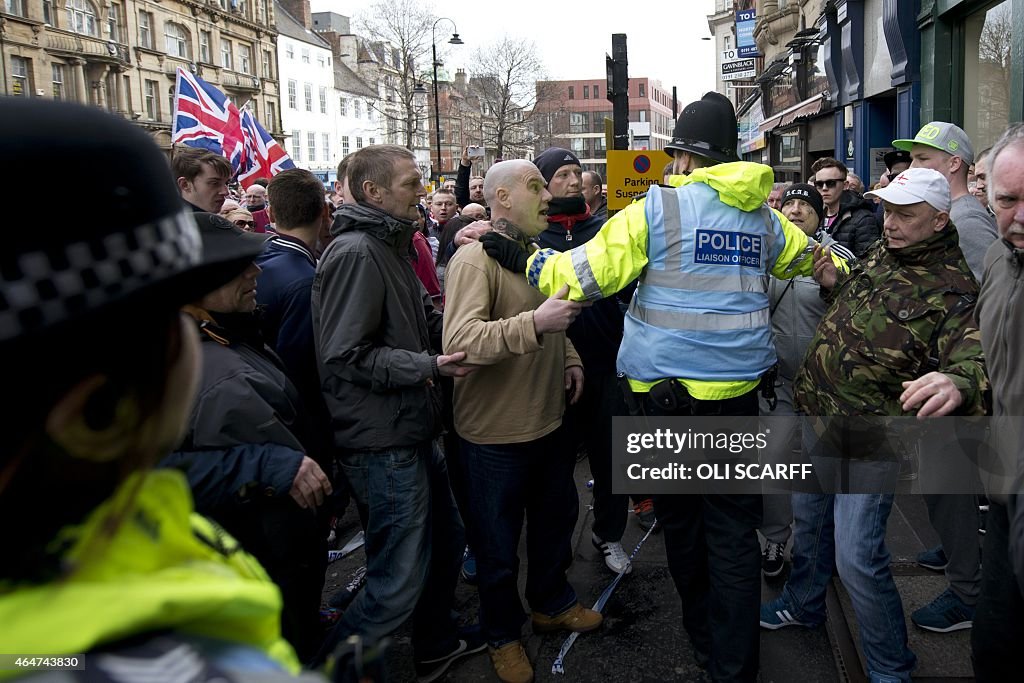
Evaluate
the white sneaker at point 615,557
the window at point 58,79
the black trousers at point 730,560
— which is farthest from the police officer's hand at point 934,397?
the window at point 58,79

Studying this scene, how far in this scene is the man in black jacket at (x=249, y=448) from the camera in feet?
7.72

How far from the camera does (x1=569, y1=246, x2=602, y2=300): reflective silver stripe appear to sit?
9.23ft

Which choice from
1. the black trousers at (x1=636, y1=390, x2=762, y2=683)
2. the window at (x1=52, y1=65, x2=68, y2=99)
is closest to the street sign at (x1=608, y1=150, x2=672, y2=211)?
the black trousers at (x1=636, y1=390, x2=762, y2=683)

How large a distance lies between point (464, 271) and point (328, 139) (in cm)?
6071

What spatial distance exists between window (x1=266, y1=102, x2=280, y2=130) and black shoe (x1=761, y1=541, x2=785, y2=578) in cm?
5446

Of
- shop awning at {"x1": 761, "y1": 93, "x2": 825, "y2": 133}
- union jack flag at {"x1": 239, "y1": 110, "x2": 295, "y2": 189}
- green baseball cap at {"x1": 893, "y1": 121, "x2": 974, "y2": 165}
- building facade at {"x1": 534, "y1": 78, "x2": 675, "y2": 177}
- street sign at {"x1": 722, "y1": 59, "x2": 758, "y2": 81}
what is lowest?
green baseball cap at {"x1": 893, "y1": 121, "x2": 974, "y2": 165}

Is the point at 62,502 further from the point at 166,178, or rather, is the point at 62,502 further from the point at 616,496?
the point at 616,496

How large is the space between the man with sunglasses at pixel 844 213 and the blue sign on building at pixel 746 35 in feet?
73.2

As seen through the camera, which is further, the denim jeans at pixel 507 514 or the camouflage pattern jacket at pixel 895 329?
the denim jeans at pixel 507 514

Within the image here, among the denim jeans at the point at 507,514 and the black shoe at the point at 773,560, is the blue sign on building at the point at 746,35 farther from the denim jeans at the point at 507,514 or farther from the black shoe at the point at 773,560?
the denim jeans at the point at 507,514

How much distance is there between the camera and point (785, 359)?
379 centimetres

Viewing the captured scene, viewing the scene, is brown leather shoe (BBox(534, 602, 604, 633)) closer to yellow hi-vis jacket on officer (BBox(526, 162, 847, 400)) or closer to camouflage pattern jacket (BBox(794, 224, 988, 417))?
yellow hi-vis jacket on officer (BBox(526, 162, 847, 400))

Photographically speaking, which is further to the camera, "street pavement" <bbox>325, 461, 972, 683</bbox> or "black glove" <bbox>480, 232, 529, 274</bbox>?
"street pavement" <bbox>325, 461, 972, 683</bbox>

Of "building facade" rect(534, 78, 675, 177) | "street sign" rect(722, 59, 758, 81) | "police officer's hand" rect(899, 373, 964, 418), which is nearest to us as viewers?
"police officer's hand" rect(899, 373, 964, 418)
